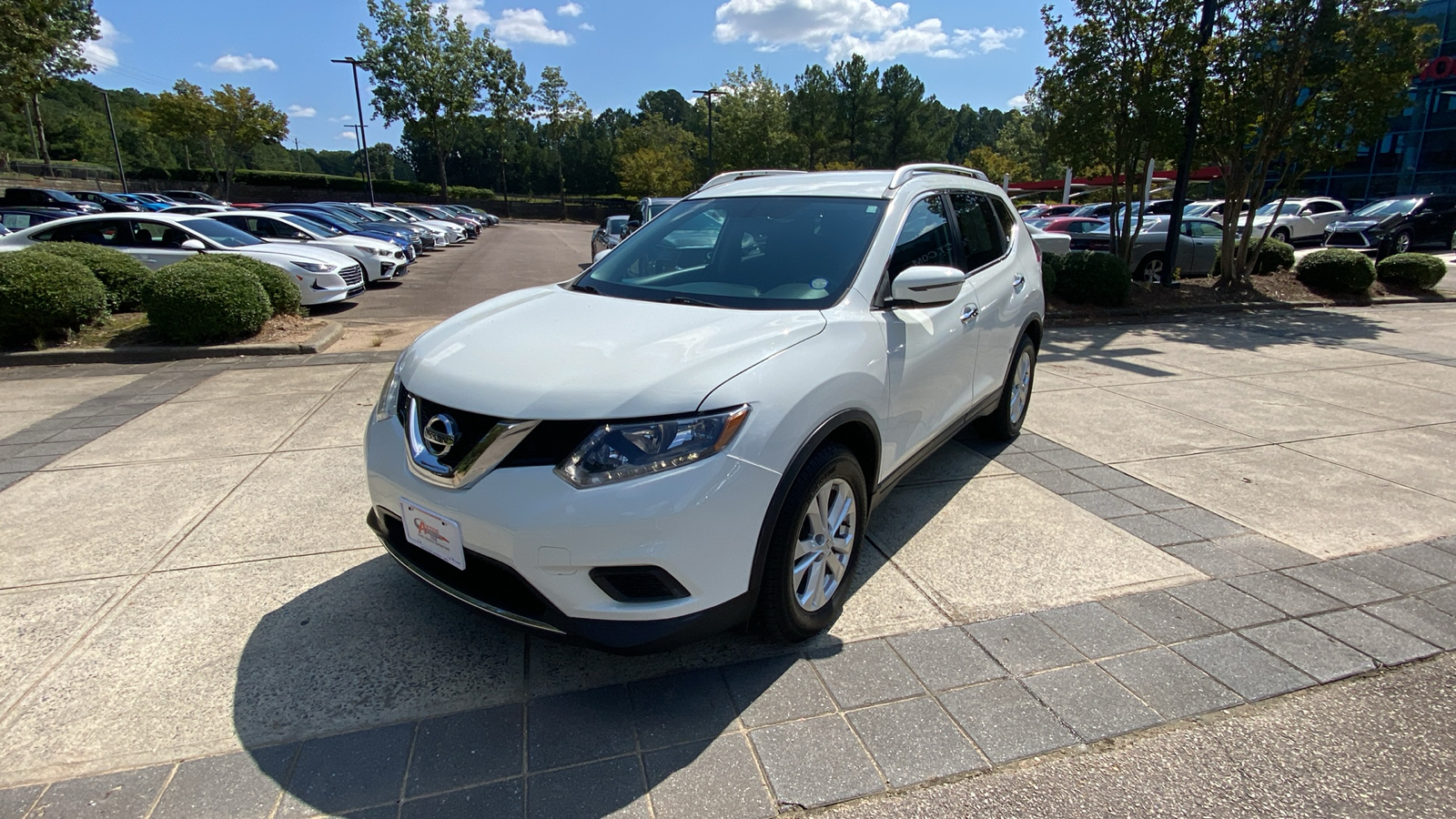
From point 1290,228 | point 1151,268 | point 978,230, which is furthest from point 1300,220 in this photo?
point 978,230

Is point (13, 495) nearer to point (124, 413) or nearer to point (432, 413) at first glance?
point (124, 413)

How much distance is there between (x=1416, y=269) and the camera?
45.2 feet

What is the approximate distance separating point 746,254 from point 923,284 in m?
0.92

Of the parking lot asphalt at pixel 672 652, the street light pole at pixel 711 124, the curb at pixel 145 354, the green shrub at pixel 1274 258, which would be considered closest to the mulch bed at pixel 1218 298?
the green shrub at pixel 1274 258

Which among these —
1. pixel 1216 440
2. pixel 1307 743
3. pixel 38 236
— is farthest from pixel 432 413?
pixel 38 236

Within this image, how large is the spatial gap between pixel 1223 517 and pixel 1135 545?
77 centimetres

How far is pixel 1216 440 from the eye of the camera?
213 inches

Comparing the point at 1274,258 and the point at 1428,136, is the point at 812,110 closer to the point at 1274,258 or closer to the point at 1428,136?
the point at 1428,136

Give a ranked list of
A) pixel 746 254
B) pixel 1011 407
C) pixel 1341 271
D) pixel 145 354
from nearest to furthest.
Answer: pixel 746 254
pixel 1011 407
pixel 145 354
pixel 1341 271

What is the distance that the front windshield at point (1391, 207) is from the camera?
65.9 ft

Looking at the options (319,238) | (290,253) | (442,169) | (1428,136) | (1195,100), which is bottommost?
(290,253)

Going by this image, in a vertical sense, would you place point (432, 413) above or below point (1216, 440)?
above

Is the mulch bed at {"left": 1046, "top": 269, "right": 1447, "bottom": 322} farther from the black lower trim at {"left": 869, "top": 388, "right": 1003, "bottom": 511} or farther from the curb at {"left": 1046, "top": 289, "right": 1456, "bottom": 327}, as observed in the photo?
the black lower trim at {"left": 869, "top": 388, "right": 1003, "bottom": 511}

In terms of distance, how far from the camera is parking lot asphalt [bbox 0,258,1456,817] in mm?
2238
